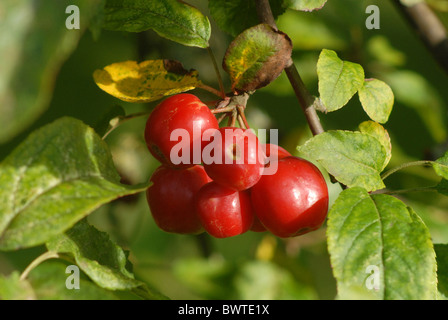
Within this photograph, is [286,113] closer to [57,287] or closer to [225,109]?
[225,109]

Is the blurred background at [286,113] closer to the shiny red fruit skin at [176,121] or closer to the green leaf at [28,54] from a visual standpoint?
the shiny red fruit skin at [176,121]
